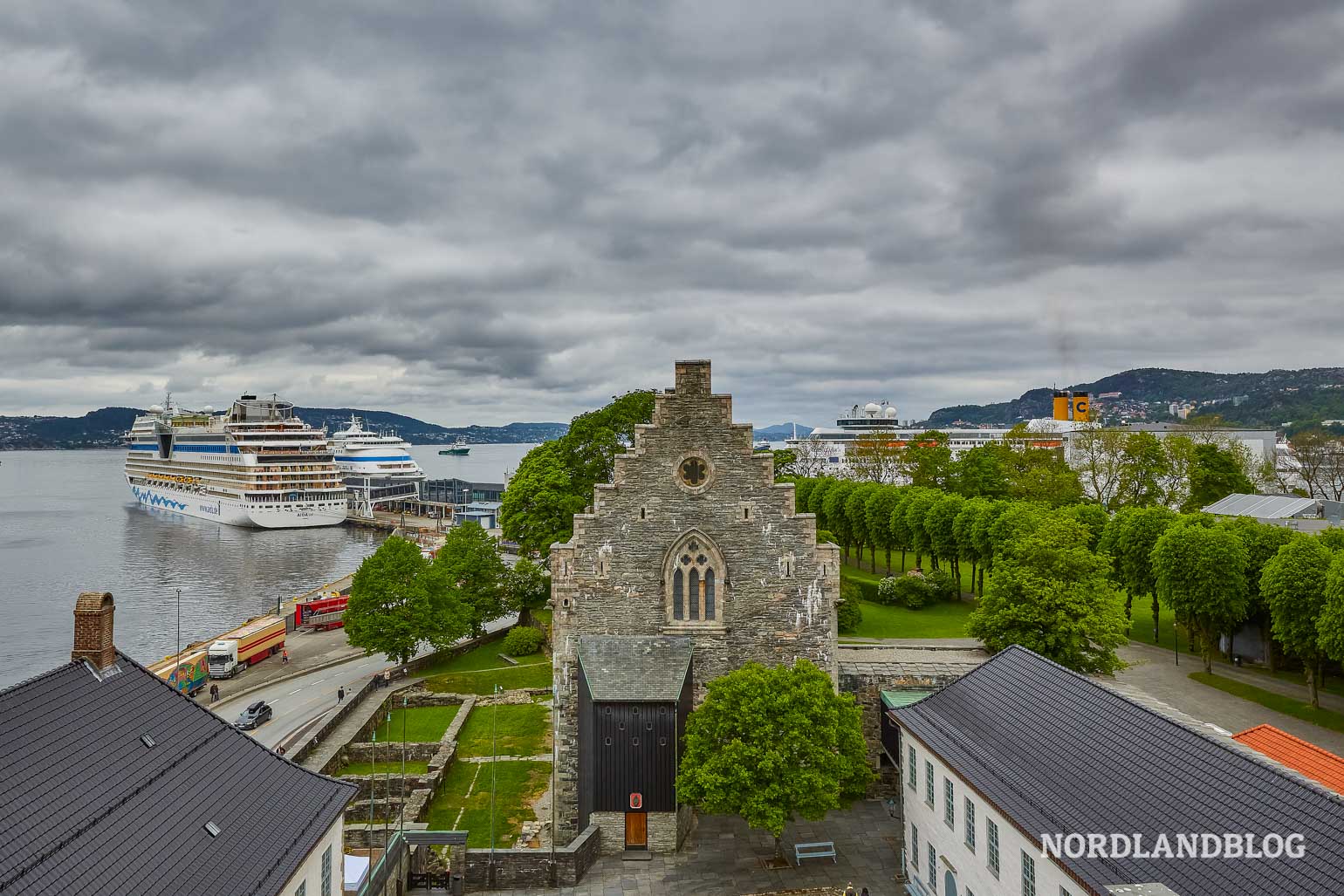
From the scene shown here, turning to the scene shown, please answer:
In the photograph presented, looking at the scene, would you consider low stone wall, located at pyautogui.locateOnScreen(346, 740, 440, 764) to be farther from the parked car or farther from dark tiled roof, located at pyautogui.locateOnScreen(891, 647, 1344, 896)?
dark tiled roof, located at pyautogui.locateOnScreen(891, 647, 1344, 896)

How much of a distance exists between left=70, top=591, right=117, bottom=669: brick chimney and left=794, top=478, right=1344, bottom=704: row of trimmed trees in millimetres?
28849

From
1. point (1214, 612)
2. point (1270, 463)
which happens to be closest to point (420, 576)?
point (1214, 612)

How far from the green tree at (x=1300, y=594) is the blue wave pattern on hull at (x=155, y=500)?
531 feet

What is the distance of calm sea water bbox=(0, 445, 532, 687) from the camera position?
203 ft

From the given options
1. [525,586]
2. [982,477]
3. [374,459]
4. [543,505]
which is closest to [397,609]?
[525,586]

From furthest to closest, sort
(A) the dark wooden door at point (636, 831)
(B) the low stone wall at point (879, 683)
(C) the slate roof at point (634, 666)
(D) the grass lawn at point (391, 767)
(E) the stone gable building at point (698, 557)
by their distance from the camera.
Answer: (D) the grass lawn at point (391, 767), (B) the low stone wall at point (879, 683), (E) the stone gable building at point (698, 557), (C) the slate roof at point (634, 666), (A) the dark wooden door at point (636, 831)

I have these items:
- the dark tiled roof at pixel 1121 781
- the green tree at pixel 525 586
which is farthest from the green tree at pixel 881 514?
the dark tiled roof at pixel 1121 781

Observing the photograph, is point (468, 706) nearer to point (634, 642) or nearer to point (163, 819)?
point (634, 642)

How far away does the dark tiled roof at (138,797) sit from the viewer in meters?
12.4

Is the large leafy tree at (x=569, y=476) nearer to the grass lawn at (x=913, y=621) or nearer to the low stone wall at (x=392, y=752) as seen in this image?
the low stone wall at (x=392, y=752)

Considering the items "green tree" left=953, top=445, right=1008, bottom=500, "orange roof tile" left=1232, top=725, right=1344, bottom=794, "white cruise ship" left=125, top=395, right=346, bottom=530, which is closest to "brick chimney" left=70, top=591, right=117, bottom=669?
"orange roof tile" left=1232, top=725, right=1344, bottom=794

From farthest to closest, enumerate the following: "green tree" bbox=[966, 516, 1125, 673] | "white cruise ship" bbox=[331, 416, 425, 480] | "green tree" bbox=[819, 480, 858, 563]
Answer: "white cruise ship" bbox=[331, 416, 425, 480] < "green tree" bbox=[819, 480, 858, 563] < "green tree" bbox=[966, 516, 1125, 673]

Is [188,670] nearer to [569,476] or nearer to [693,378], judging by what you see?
[569,476]

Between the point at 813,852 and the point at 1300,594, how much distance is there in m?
24.2
